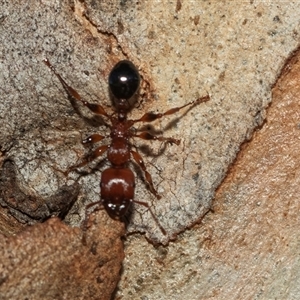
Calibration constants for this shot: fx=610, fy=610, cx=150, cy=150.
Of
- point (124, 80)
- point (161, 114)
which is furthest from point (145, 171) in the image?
→ point (124, 80)

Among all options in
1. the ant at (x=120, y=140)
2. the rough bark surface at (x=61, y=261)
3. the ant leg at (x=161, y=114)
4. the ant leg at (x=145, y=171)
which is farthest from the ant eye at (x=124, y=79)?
the rough bark surface at (x=61, y=261)

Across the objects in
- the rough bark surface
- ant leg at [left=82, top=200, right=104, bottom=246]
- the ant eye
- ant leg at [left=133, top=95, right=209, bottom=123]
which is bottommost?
the rough bark surface

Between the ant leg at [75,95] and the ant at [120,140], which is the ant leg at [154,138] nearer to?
the ant at [120,140]

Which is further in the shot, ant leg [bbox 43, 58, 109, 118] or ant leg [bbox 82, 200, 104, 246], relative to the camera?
ant leg [bbox 43, 58, 109, 118]

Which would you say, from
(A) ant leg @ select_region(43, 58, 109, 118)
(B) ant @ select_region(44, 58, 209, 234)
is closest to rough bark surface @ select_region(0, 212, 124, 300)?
(B) ant @ select_region(44, 58, 209, 234)

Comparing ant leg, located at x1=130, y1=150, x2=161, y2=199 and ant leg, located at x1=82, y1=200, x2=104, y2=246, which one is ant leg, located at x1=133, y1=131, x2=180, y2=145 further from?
ant leg, located at x1=82, y1=200, x2=104, y2=246

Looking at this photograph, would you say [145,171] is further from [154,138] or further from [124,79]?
[124,79]

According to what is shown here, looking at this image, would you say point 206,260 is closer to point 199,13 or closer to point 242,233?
point 242,233
